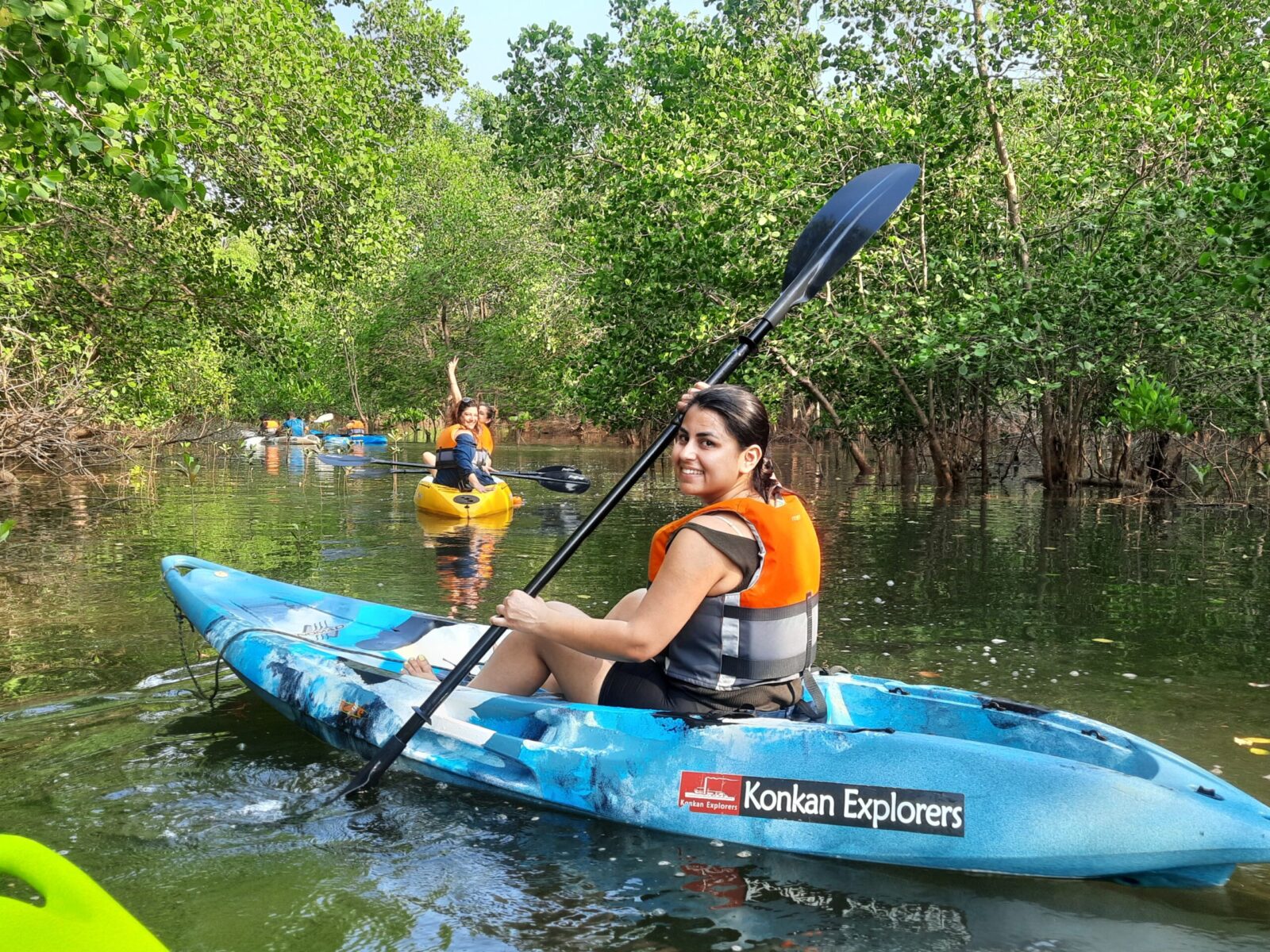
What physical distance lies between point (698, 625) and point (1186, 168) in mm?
11482

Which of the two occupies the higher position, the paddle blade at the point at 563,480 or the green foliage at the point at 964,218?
the green foliage at the point at 964,218

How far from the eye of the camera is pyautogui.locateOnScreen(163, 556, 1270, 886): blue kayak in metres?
2.87

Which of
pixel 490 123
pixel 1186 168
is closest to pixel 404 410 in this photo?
pixel 490 123

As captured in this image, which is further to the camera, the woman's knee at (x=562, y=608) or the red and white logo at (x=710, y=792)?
the woman's knee at (x=562, y=608)

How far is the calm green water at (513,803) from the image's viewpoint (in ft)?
9.20

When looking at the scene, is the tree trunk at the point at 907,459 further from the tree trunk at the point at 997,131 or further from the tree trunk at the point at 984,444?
the tree trunk at the point at 997,131

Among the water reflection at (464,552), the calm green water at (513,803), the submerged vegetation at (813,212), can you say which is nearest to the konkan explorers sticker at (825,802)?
the calm green water at (513,803)

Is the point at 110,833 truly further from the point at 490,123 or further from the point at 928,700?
the point at 490,123

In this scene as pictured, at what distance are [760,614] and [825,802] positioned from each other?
22.2 inches

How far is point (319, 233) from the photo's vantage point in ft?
36.7

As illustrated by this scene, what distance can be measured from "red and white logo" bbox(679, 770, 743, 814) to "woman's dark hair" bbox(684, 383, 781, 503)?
836 mm

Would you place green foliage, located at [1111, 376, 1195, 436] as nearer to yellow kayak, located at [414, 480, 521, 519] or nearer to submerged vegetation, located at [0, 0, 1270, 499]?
submerged vegetation, located at [0, 0, 1270, 499]

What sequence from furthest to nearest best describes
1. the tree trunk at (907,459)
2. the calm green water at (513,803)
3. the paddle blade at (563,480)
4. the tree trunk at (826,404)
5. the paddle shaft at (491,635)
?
the tree trunk at (907,459)
the tree trunk at (826,404)
the paddle blade at (563,480)
the paddle shaft at (491,635)
the calm green water at (513,803)

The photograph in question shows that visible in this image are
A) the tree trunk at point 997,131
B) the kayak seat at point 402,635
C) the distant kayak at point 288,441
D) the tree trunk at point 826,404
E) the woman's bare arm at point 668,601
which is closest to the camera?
the woman's bare arm at point 668,601
